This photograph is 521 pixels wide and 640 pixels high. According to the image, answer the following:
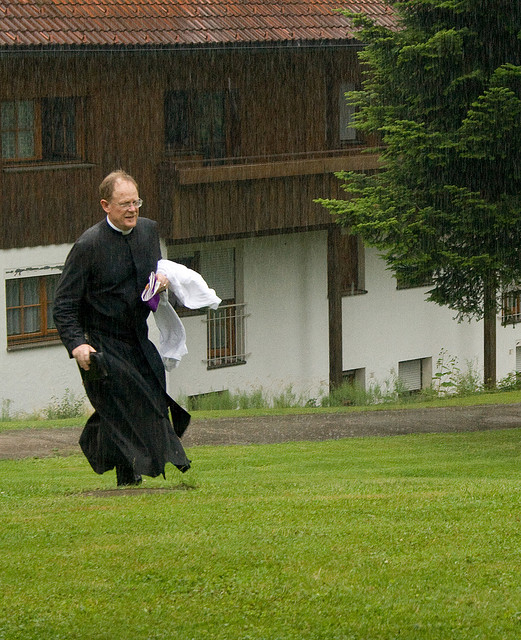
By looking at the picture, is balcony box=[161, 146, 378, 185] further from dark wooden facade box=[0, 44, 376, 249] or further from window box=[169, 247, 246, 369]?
window box=[169, 247, 246, 369]

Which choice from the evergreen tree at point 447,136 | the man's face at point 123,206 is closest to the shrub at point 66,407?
the evergreen tree at point 447,136

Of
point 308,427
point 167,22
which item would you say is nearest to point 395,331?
point 167,22

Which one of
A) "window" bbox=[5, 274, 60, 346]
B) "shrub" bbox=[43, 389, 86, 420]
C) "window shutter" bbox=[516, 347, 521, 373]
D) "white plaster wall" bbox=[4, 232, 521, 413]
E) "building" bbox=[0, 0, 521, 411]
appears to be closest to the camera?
"shrub" bbox=[43, 389, 86, 420]

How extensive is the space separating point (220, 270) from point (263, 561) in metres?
18.0

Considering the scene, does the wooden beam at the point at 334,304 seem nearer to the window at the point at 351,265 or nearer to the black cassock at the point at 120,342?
the window at the point at 351,265

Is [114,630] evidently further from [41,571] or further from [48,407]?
[48,407]

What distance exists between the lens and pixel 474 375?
89.6 ft

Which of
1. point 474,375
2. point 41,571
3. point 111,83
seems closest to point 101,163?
point 111,83

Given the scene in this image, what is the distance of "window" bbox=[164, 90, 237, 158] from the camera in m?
22.5

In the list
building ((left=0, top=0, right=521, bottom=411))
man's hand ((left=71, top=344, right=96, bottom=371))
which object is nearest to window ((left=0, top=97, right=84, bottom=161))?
building ((left=0, top=0, right=521, bottom=411))

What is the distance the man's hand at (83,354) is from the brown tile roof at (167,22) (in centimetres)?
1166

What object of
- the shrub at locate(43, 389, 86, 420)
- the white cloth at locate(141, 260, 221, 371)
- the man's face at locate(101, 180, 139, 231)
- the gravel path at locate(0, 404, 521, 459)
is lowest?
the shrub at locate(43, 389, 86, 420)

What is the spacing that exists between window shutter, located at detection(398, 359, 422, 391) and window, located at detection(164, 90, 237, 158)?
23.2 ft

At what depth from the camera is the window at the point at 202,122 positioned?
22500mm
